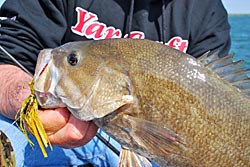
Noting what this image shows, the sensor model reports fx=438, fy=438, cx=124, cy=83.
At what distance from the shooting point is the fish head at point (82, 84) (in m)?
1.58

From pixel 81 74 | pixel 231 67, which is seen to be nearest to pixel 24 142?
pixel 81 74

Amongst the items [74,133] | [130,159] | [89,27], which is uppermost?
[89,27]

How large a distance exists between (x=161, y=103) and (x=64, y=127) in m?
0.40

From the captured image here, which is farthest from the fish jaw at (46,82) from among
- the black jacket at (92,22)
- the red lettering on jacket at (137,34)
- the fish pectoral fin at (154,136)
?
the red lettering on jacket at (137,34)

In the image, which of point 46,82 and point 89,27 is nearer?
point 46,82

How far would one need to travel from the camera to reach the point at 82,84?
1.60m

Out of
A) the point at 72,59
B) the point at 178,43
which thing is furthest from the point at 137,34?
the point at 72,59

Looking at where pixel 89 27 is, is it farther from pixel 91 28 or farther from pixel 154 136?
pixel 154 136

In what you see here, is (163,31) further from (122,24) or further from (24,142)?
(24,142)

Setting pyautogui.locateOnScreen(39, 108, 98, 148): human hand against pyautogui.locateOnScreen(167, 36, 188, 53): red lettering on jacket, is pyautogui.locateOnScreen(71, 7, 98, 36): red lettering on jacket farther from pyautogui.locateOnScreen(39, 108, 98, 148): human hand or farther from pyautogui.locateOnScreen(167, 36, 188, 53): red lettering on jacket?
pyautogui.locateOnScreen(39, 108, 98, 148): human hand

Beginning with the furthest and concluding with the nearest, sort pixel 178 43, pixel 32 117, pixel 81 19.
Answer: pixel 178 43
pixel 81 19
pixel 32 117

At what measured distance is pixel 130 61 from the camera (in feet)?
5.24

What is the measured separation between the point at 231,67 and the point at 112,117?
502 mm

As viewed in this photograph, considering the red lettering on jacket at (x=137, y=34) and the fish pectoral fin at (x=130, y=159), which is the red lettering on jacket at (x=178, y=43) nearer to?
the red lettering on jacket at (x=137, y=34)
